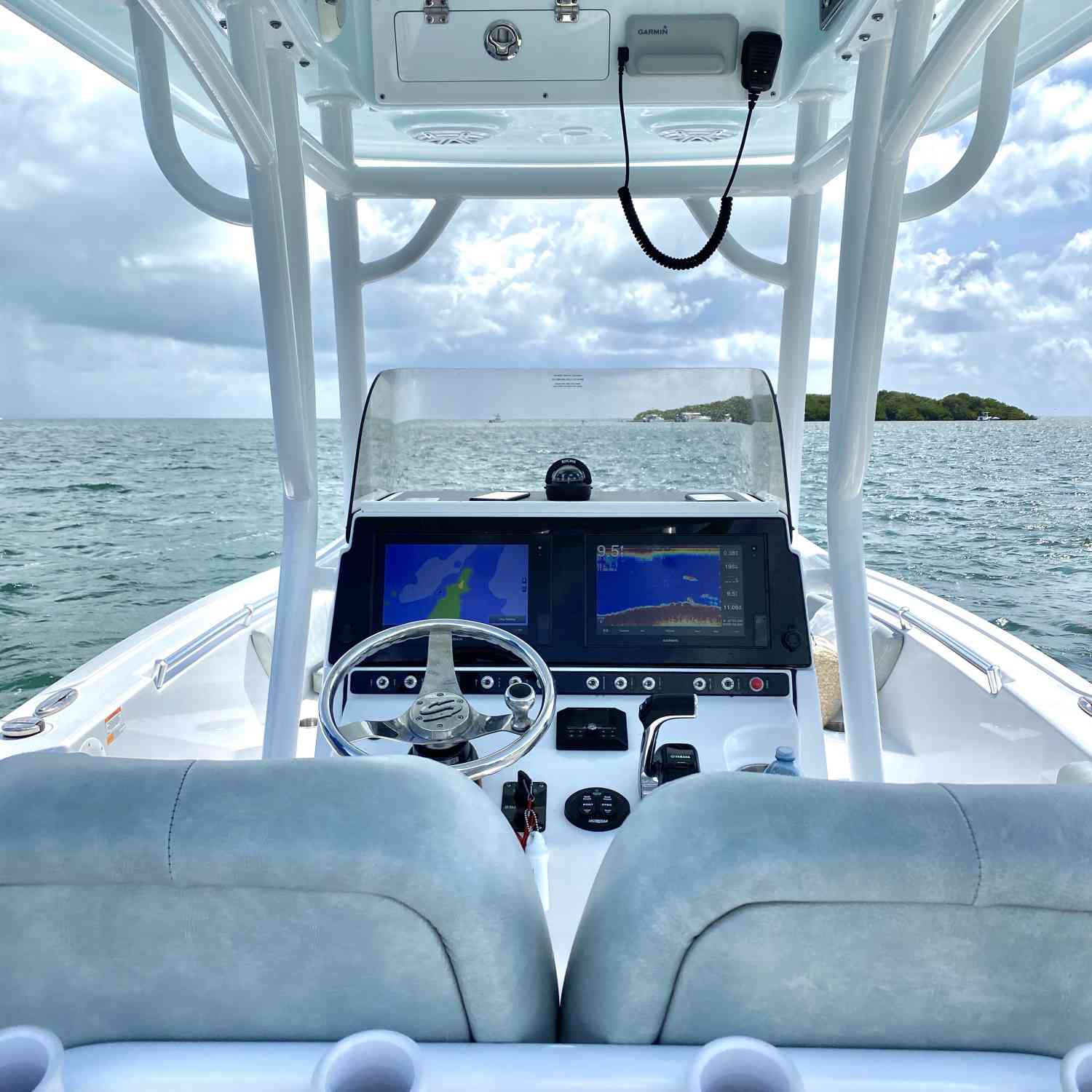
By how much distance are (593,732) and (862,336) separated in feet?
2.96

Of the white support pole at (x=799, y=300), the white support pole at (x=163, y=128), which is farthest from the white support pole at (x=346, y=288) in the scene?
the white support pole at (x=799, y=300)

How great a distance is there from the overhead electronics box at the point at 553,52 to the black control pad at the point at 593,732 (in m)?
1.37

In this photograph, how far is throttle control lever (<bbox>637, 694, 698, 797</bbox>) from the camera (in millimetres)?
1524

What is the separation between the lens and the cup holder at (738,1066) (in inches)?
21.8

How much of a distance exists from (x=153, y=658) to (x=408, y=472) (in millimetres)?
785

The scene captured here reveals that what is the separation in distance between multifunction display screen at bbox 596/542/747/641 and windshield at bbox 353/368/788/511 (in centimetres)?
31

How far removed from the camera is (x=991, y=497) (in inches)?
1361

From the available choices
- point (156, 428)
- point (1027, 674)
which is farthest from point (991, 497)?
point (156, 428)

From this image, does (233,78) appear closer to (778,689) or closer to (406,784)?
(406,784)

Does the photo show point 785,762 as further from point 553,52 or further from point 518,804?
point 553,52

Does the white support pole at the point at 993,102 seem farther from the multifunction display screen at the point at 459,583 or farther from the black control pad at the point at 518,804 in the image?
the black control pad at the point at 518,804

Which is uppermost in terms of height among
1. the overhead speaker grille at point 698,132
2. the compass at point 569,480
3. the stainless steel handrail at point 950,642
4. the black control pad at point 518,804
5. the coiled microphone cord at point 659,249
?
the overhead speaker grille at point 698,132

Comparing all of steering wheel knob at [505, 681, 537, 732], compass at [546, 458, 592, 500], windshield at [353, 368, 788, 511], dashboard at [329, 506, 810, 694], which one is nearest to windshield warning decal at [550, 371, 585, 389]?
windshield at [353, 368, 788, 511]

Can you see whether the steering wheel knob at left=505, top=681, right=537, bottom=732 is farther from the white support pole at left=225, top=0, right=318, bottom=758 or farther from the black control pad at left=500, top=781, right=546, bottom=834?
the white support pole at left=225, top=0, right=318, bottom=758
